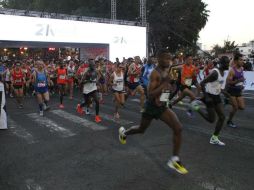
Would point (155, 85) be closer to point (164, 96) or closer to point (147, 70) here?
point (164, 96)

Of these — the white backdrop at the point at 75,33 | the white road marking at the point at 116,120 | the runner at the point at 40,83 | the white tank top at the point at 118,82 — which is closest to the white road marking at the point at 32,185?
the white road marking at the point at 116,120

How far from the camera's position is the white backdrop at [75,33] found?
66.9 ft

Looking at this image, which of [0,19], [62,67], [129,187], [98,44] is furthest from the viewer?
[98,44]

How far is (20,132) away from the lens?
9.60m

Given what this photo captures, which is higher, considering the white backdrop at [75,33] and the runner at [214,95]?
the white backdrop at [75,33]

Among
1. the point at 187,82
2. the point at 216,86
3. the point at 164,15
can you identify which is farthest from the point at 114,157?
the point at 164,15

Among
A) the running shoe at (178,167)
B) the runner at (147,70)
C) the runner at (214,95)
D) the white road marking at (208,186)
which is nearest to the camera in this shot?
the white road marking at (208,186)

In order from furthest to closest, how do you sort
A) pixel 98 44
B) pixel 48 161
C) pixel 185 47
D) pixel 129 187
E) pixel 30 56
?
pixel 185 47
pixel 30 56
pixel 98 44
pixel 48 161
pixel 129 187

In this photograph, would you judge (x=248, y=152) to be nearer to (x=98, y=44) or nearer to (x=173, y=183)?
(x=173, y=183)

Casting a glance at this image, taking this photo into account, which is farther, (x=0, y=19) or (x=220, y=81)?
(x=0, y=19)

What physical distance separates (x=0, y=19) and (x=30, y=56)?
34.1 feet

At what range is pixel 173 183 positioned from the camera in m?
5.36

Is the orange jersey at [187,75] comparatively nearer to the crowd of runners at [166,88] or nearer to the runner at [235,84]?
the crowd of runners at [166,88]

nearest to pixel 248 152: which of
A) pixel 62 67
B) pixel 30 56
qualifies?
pixel 62 67
